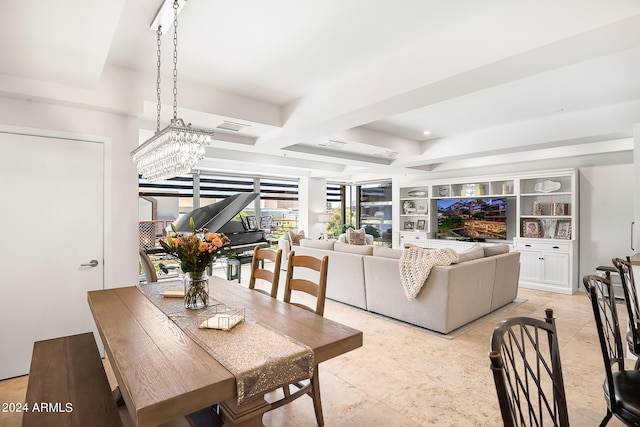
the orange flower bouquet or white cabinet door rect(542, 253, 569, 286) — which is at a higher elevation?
the orange flower bouquet

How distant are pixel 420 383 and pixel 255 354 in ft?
5.78

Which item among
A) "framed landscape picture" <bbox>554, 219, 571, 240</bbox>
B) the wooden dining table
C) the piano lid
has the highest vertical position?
the piano lid

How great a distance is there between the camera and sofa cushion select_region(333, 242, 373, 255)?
14.6 feet

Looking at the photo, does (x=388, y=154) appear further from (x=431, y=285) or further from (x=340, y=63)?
(x=340, y=63)

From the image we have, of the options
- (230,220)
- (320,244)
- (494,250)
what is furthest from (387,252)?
(230,220)

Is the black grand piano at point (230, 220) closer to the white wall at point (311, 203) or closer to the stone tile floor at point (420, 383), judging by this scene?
the stone tile floor at point (420, 383)

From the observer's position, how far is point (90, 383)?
1758 mm

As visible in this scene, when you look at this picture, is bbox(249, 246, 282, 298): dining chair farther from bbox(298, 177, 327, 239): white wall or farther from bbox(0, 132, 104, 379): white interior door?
bbox(298, 177, 327, 239): white wall

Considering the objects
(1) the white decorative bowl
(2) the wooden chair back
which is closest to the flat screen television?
(1) the white decorative bowl

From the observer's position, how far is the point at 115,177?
3223 millimetres

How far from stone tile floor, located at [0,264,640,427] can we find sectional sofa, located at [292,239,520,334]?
19cm

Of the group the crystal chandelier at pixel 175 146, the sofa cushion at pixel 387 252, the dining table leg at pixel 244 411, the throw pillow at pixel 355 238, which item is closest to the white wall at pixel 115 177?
the crystal chandelier at pixel 175 146

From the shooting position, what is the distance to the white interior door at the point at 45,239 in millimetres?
2754

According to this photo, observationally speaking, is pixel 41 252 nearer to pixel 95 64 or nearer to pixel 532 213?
pixel 95 64
